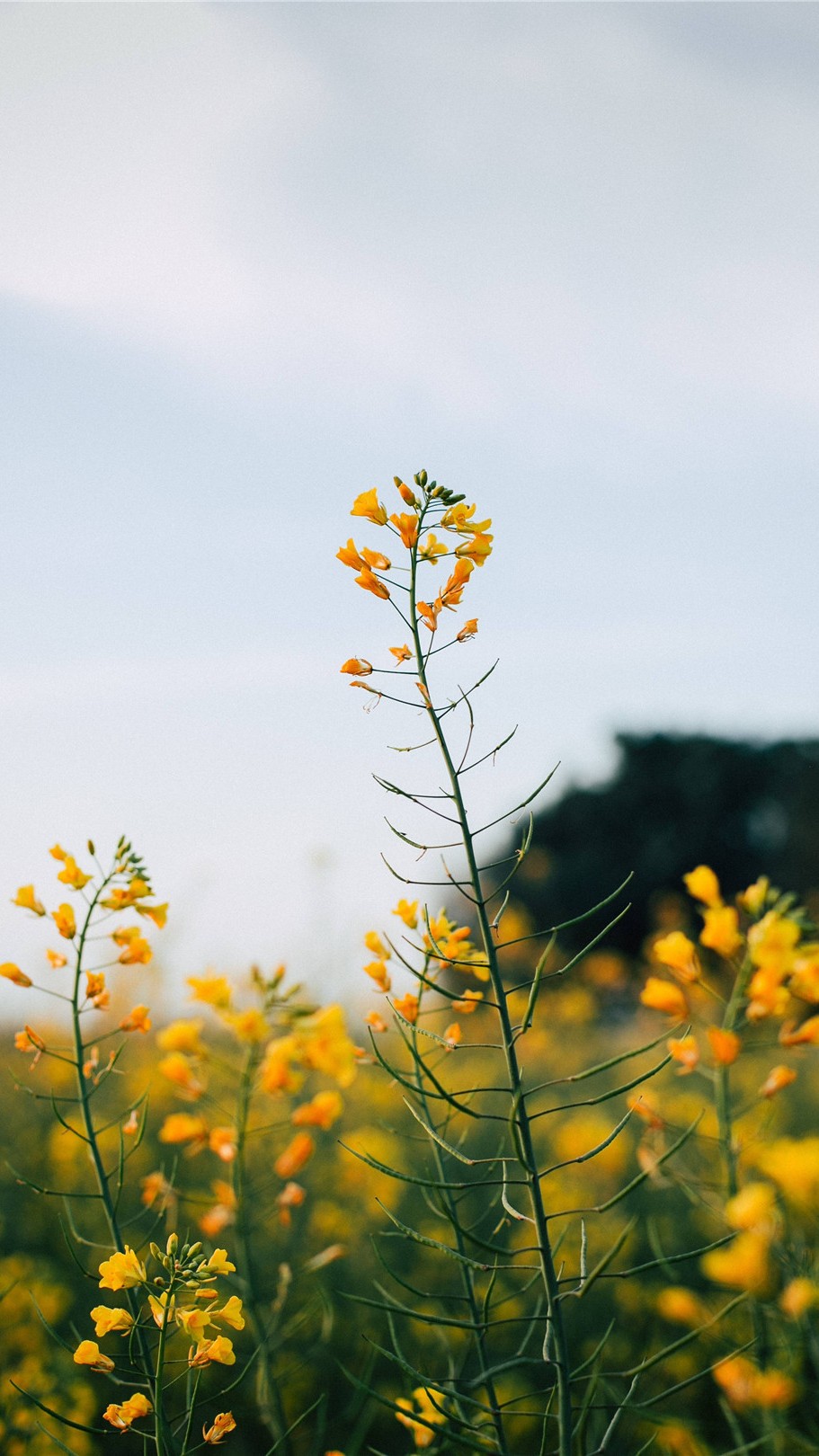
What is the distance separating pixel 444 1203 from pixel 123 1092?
7277mm

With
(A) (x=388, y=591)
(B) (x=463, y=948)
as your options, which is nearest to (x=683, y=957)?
(B) (x=463, y=948)

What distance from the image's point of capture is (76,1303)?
14.7ft

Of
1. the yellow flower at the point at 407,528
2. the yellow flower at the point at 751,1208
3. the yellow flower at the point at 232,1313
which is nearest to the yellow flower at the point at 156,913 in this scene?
the yellow flower at the point at 232,1313

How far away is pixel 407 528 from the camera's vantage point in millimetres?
1865

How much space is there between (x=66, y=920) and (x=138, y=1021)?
28 cm

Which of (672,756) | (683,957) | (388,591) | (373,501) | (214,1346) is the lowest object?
(214,1346)

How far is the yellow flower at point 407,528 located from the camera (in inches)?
73.4

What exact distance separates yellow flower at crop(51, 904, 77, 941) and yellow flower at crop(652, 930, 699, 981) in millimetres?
1276

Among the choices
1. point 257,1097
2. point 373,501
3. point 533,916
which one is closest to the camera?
point 373,501

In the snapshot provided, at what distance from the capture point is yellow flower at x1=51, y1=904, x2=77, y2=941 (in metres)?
2.09

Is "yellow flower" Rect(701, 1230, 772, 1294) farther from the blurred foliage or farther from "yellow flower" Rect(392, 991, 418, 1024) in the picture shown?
the blurred foliage

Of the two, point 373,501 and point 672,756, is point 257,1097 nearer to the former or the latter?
point 373,501

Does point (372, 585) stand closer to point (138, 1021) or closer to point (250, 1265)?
point (138, 1021)

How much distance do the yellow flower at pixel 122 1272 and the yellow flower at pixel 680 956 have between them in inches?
43.0
